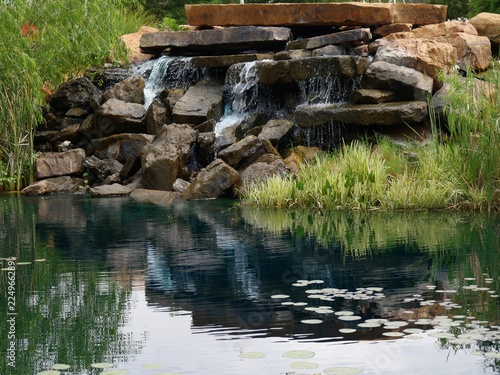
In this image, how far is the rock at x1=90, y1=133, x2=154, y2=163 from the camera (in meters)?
17.1

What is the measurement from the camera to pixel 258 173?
14414 mm

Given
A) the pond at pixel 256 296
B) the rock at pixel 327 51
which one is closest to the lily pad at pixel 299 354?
the pond at pixel 256 296

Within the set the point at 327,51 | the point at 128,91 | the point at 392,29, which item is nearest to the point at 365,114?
the point at 327,51

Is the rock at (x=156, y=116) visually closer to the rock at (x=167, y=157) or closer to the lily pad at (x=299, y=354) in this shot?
the rock at (x=167, y=157)

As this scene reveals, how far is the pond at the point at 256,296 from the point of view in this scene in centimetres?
466

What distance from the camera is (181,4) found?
29.3 m

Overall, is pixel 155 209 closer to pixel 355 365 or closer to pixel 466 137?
pixel 466 137

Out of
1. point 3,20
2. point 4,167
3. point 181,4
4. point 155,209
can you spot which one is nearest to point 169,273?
point 155,209

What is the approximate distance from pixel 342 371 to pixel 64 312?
2381mm

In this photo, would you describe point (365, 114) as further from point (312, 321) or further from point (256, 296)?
point (312, 321)

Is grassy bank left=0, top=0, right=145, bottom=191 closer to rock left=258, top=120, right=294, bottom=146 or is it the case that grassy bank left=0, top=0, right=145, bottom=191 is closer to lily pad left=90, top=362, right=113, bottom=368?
rock left=258, top=120, right=294, bottom=146

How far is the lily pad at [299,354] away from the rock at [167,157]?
11.0 metres

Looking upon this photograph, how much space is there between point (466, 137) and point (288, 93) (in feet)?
24.1

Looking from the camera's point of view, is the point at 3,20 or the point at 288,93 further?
the point at 288,93
